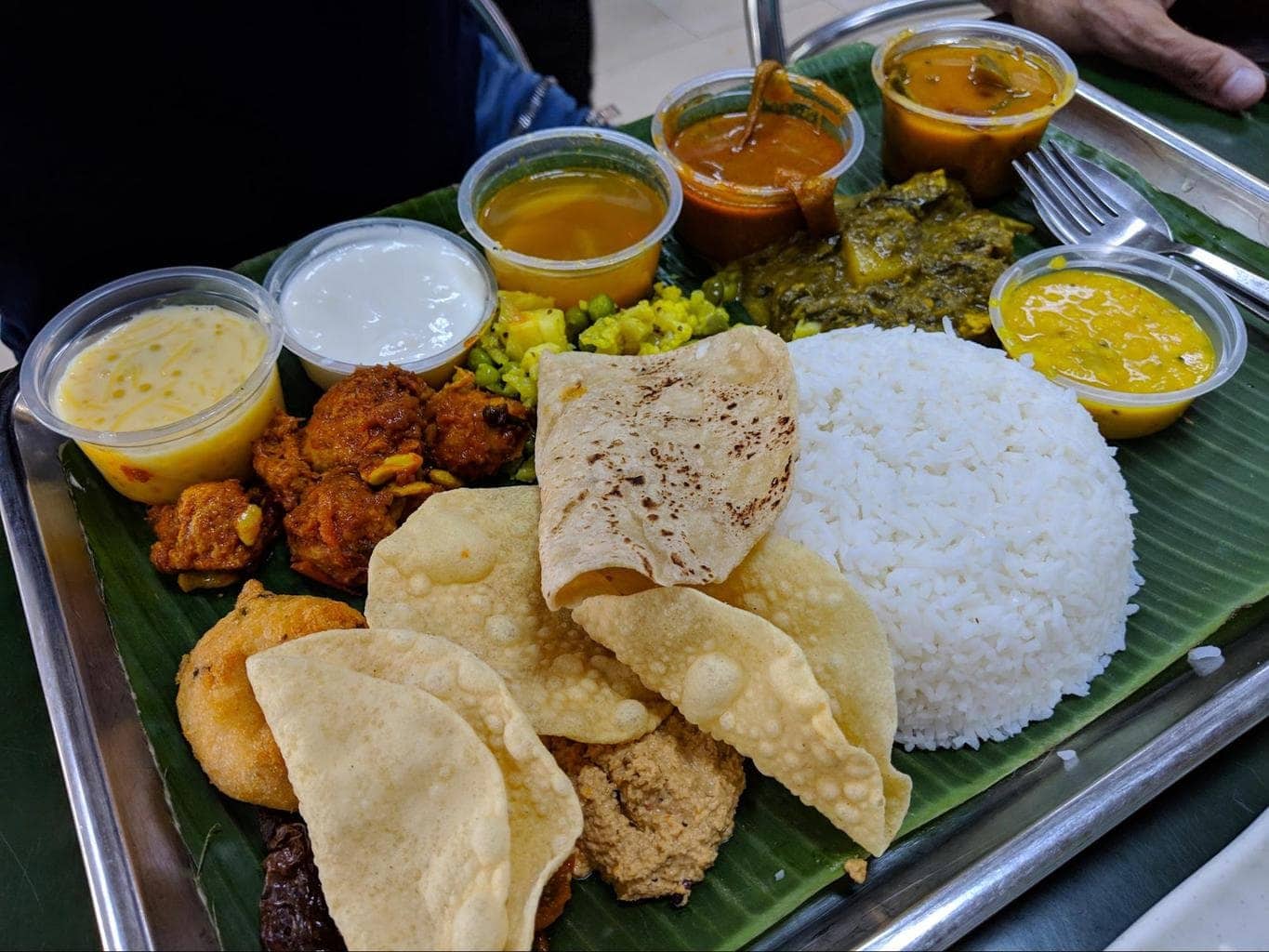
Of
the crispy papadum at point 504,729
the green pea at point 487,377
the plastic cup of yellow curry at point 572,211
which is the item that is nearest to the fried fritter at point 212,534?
the crispy papadum at point 504,729

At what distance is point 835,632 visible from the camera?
7.01 ft

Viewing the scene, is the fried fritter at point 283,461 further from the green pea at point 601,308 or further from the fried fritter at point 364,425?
the green pea at point 601,308

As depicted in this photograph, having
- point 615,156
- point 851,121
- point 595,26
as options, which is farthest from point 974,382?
point 595,26

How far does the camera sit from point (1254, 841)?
73.1 inches

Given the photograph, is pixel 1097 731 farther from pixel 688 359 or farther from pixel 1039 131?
pixel 1039 131

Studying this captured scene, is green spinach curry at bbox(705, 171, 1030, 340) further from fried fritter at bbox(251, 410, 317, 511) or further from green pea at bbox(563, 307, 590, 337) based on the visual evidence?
fried fritter at bbox(251, 410, 317, 511)

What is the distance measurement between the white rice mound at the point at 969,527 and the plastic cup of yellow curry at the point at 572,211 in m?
0.84

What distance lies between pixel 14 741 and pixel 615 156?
272 cm

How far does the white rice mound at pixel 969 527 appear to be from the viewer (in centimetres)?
237

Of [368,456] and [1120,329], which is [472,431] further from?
[1120,329]

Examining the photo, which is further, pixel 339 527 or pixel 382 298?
pixel 382 298

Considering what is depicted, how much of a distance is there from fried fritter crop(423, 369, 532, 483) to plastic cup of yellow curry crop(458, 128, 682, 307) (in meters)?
0.61

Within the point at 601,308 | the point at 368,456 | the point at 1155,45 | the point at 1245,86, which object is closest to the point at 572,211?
the point at 601,308

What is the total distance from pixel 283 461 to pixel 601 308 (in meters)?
1.16
